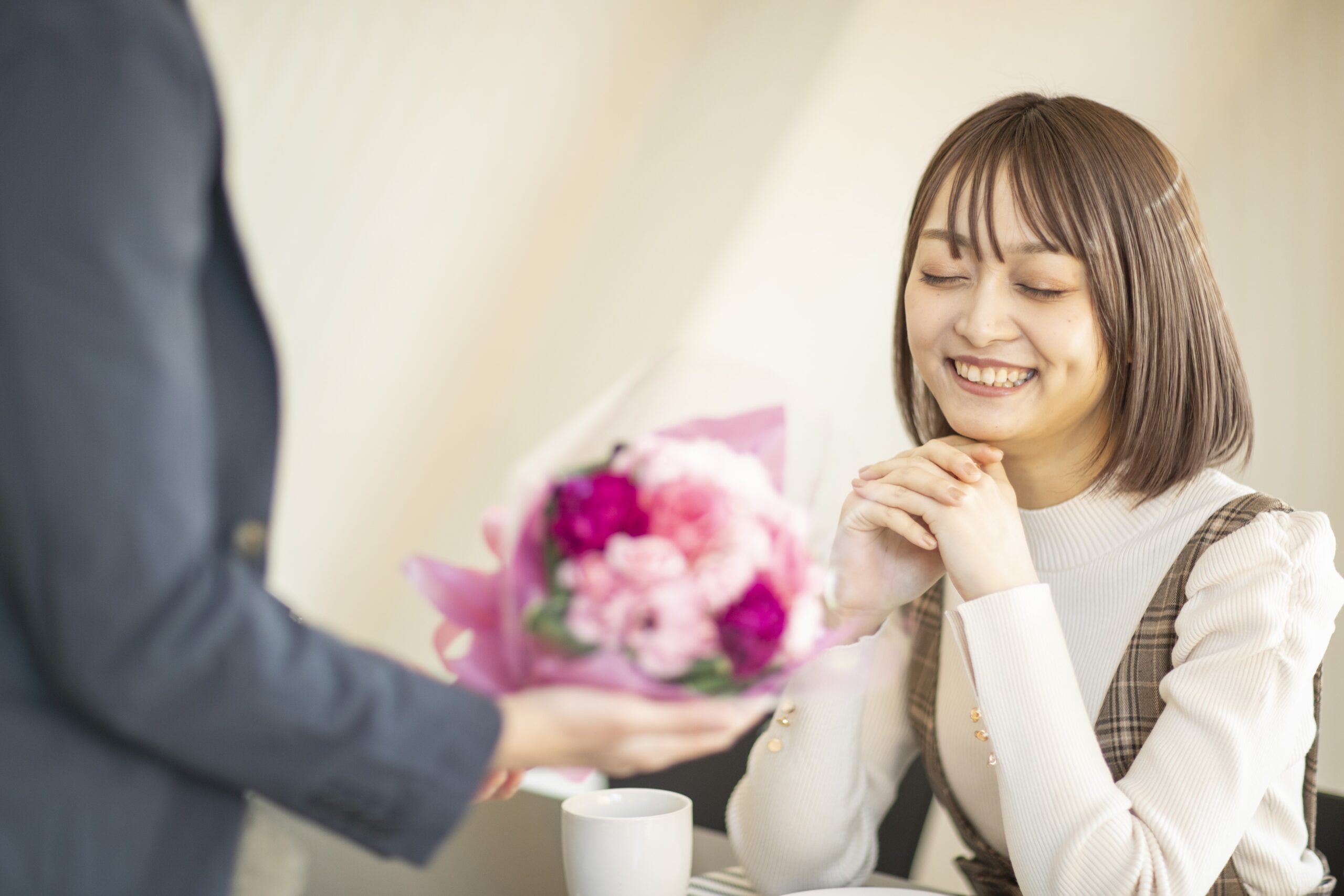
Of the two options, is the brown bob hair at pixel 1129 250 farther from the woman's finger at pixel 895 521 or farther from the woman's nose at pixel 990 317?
the woman's finger at pixel 895 521

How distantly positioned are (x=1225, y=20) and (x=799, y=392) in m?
2.02

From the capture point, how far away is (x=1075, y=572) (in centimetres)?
124

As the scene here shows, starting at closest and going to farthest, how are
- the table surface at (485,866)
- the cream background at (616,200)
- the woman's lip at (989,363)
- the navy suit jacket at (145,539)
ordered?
the navy suit jacket at (145,539)
the table surface at (485,866)
the woman's lip at (989,363)
the cream background at (616,200)

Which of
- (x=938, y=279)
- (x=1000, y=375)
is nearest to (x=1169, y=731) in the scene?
(x=1000, y=375)

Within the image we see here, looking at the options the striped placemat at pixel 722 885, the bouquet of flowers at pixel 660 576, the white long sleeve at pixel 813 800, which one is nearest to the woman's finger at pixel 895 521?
the white long sleeve at pixel 813 800

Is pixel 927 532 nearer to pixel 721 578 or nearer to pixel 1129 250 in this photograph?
pixel 1129 250

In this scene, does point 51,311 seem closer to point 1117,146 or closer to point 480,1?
point 1117,146

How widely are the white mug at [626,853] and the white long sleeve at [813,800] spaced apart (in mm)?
246

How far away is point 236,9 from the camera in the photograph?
244 cm

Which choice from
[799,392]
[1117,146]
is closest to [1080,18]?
[1117,146]

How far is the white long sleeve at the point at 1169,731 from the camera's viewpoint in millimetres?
939

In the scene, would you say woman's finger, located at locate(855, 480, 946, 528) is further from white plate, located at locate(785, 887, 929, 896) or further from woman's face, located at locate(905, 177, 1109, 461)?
white plate, located at locate(785, 887, 929, 896)

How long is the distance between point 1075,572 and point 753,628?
2.76 feet

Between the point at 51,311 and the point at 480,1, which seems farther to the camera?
the point at 480,1
